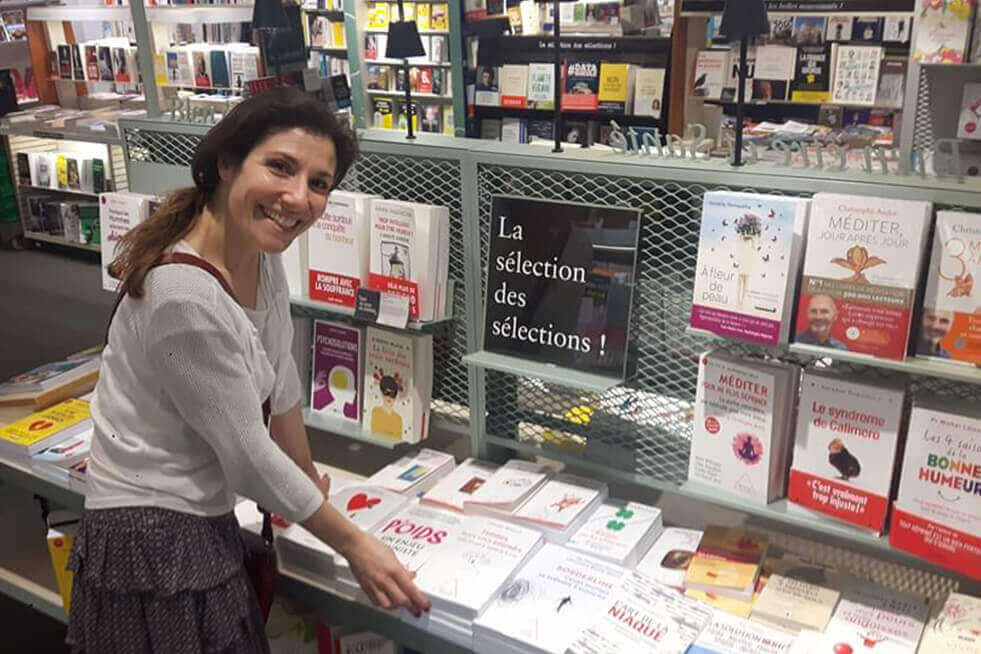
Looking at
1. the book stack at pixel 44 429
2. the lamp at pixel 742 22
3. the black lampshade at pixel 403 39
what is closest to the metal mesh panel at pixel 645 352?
the lamp at pixel 742 22

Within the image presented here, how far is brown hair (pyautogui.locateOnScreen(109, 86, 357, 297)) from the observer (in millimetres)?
1582

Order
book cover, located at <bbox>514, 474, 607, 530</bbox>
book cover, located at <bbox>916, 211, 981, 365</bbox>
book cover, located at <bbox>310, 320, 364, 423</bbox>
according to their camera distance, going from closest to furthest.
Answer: book cover, located at <bbox>916, 211, 981, 365</bbox>, book cover, located at <bbox>514, 474, 607, 530</bbox>, book cover, located at <bbox>310, 320, 364, 423</bbox>

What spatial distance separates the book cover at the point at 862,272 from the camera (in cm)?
156

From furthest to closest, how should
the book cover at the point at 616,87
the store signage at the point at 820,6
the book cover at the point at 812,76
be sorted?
the book cover at the point at 616,87, the book cover at the point at 812,76, the store signage at the point at 820,6

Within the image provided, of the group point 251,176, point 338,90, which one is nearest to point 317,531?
point 251,176

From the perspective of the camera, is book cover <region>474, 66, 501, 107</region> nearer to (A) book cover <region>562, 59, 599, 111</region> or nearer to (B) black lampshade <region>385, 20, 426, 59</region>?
(A) book cover <region>562, 59, 599, 111</region>

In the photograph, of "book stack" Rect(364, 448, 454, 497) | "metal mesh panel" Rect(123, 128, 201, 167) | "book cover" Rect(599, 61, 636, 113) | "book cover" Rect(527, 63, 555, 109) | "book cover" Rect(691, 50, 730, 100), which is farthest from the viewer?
"book cover" Rect(527, 63, 555, 109)

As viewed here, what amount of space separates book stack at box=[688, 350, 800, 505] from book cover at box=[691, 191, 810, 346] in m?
0.10

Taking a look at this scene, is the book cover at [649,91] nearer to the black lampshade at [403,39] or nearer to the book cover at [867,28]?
the book cover at [867,28]

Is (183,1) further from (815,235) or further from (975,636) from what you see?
(975,636)

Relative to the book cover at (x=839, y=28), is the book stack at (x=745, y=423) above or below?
below

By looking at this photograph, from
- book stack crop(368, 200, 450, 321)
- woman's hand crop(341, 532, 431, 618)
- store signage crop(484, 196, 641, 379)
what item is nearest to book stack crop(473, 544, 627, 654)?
woman's hand crop(341, 532, 431, 618)

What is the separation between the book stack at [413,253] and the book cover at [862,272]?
89cm

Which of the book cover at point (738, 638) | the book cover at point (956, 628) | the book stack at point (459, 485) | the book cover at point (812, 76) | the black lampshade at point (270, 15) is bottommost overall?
the book cover at point (738, 638)
